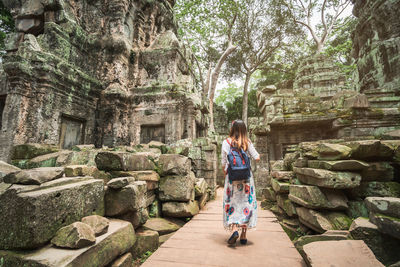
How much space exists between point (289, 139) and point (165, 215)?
6277 millimetres

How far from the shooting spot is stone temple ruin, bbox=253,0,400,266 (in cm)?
212

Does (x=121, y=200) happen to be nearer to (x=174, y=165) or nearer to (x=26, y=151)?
(x=174, y=165)

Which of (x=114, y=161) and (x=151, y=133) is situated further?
(x=151, y=133)

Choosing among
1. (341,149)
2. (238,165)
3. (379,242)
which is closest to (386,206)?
(379,242)

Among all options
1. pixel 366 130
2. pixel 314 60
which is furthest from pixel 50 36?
pixel 314 60

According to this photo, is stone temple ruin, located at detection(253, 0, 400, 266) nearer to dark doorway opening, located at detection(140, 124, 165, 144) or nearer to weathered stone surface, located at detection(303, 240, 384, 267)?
weathered stone surface, located at detection(303, 240, 384, 267)

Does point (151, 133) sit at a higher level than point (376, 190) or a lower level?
higher

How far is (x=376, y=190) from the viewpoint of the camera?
2.74 meters

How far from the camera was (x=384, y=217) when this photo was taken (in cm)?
187

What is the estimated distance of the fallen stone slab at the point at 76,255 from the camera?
1318 millimetres

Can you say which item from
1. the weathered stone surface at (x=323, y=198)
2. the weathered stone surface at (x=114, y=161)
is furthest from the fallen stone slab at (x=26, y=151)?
the weathered stone surface at (x=323, y=198)

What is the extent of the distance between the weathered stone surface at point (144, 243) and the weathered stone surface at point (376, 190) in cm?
292

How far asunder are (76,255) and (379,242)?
9.14ft

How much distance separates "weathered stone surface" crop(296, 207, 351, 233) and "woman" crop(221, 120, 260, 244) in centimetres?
81
